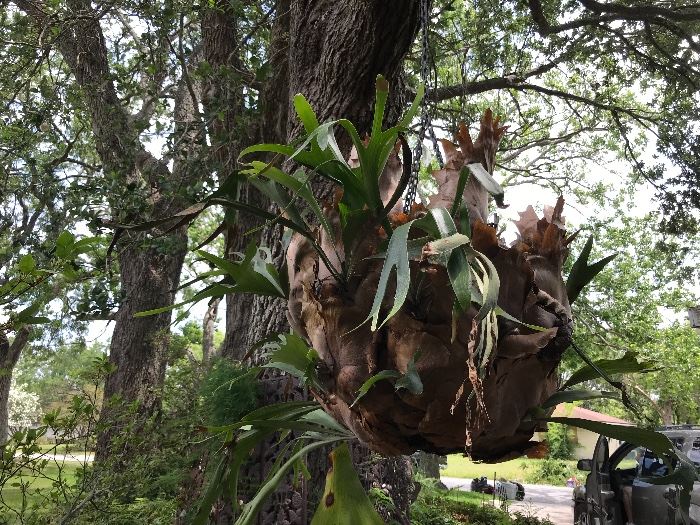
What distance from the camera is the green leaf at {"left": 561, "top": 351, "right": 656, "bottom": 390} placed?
32.9 inches

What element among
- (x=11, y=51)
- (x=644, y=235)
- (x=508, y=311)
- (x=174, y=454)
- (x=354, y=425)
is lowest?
(x=174, y=454)

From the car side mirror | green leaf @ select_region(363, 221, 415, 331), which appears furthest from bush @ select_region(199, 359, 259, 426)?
the car side mirror

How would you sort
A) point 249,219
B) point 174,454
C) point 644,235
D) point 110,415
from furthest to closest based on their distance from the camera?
point 644,235 < point 249,219 < point 110,415 < point 174,454

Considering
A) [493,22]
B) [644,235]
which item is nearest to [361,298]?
[493,22]

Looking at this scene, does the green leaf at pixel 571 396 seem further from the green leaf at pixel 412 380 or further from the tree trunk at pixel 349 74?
the tree trunk at pixel 349 74

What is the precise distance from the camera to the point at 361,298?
2.41 ft

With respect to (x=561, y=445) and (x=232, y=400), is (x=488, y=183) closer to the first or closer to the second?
(x=232, y=400)

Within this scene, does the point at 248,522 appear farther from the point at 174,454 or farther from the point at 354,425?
the point at 174,454

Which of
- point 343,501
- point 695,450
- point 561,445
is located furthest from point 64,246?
point 561,445

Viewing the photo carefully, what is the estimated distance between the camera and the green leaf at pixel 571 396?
31.5 inches

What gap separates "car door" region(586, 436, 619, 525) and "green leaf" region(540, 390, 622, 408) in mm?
3705

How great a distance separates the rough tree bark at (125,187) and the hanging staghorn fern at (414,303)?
2.19 meters

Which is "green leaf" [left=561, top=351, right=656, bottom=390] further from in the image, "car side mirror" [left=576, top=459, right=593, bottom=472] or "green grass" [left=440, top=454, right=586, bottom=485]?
"green grass" [left=440, top=454, right=586, bottom=485]

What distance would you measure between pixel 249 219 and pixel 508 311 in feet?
8.02
